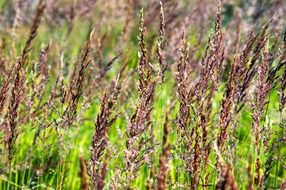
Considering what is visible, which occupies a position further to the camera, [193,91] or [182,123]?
[193,91]

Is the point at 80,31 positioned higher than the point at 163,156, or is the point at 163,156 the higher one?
the point at 80,31

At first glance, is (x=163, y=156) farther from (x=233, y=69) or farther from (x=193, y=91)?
(x=193, y=91)

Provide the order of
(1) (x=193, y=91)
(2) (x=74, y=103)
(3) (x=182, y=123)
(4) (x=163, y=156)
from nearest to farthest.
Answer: (4) (x=163, y=156), (3) (x=182, y=123), (2) (x=74, y=103), (1) (x=193, y=91)

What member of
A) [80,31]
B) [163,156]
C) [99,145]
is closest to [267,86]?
[99,145]

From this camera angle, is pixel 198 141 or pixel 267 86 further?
pixel 267 86

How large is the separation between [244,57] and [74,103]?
24.3 inches

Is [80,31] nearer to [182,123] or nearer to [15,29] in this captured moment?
[15,29]

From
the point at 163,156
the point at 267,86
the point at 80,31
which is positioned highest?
the point at 80,31

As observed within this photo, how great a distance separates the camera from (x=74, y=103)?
216 centimetres

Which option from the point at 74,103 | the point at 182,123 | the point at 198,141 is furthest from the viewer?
the point at 74,103

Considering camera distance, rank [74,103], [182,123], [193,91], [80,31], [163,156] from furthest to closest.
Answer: [80,31], [193,91], [74,103], [182,123], [163,156]

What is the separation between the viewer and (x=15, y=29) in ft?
11.9

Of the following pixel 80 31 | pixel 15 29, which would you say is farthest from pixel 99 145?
pixel 80 31

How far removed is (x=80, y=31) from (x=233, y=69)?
4.89 m
